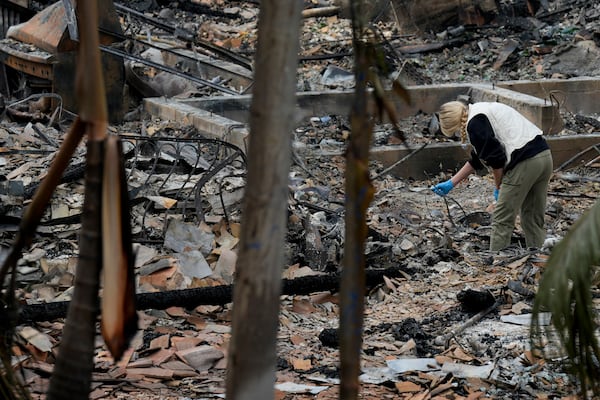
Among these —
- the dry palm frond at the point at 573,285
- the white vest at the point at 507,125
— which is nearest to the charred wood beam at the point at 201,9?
the white vest at the point at 507,125

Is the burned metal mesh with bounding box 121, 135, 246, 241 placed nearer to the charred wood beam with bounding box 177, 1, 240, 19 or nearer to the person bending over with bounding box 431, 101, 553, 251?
the person bending over with bounding box 431, 101, 553, 251

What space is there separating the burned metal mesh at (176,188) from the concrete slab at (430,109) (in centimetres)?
94

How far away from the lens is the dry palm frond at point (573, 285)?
2660mm

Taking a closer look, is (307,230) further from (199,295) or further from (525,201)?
(525,201)

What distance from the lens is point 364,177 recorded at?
7.55 feet

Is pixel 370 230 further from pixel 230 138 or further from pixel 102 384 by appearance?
pixel 102 384

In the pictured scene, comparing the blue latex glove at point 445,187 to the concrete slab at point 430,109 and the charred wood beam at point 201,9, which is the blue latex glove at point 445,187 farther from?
the charred wood beam at point 201,9

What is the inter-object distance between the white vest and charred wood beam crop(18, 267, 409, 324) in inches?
60.1

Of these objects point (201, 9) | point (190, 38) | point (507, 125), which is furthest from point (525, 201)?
point (201, 9)

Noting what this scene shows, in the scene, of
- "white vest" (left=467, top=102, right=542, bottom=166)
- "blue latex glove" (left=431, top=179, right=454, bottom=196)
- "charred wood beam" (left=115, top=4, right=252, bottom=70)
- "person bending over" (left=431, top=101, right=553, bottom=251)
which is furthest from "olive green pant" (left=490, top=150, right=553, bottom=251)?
"charred wood beam" (left=115, top=4, right=252, bottom=70)

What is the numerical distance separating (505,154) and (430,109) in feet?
18.7

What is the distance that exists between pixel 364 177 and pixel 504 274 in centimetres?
528

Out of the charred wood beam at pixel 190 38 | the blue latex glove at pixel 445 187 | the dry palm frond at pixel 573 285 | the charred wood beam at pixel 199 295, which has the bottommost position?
the charred wood beam at pixel 199 295

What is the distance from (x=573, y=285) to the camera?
2.71m
